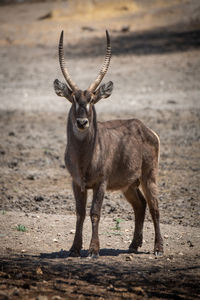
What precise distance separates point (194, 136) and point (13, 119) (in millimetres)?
5772

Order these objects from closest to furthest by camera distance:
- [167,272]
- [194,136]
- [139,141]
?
[167,272]
[139,141]
[194,136]

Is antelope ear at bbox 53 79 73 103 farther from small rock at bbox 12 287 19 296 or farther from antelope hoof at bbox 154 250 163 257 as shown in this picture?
small rock at bbox 12 287 19 296

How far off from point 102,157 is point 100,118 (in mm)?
10119

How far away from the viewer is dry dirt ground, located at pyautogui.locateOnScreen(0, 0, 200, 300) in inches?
267

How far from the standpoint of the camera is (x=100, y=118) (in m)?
18.3

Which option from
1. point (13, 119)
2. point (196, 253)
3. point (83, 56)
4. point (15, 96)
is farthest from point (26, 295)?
point (83, 56)

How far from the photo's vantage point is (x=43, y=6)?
135 feet

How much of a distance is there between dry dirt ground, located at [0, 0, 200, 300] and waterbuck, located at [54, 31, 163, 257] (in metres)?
0.53

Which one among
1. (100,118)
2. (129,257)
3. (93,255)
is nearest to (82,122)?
(93,255)

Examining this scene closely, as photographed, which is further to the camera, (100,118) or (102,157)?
(100,118)

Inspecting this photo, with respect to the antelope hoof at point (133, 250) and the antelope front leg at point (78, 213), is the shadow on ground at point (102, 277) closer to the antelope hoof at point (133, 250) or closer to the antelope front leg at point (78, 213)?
the antelope front leg at point (78, 213)

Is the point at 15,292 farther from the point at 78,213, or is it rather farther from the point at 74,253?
the point at 78,213

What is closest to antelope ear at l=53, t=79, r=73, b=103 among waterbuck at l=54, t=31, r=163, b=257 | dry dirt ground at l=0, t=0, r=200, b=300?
waterbuck at l=54, t=31, r=163, b=257

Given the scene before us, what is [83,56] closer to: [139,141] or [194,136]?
[194,136]
